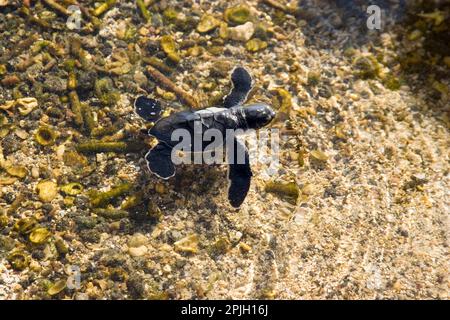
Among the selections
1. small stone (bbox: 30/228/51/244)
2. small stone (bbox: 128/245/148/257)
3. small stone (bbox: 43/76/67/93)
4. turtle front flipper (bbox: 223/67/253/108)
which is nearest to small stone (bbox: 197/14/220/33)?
turtle front flipper (bbox: 223/67/253/108)

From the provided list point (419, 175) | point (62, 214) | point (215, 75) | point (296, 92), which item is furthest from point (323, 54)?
point (62, 214)

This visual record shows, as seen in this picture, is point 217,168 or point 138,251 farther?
point 217,168

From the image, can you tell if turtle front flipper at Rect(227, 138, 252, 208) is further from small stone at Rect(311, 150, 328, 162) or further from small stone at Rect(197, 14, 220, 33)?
small stone at Rect(197, 14, 220, 33)

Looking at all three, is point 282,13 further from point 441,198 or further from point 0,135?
point 0,135

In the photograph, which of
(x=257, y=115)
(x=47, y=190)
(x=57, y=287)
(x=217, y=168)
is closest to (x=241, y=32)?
(x=257, y=115)

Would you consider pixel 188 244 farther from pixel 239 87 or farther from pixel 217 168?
pixel 239 87

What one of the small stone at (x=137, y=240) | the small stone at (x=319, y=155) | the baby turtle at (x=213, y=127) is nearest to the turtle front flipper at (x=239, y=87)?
the baby turtle at (x=213, y=127)
